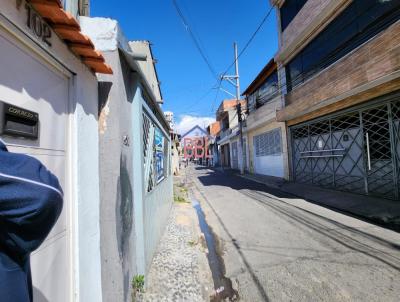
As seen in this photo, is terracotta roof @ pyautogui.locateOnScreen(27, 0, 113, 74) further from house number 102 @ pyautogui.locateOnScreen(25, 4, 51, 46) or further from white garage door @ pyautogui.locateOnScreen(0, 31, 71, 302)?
white garage door @ pyautogui.locateOnScreen(0, 31, 71, 302)

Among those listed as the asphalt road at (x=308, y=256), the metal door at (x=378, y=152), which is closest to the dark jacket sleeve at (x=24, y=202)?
the asphalt road at (x=308, y=256)

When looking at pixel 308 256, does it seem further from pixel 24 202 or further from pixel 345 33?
pixel 345 33

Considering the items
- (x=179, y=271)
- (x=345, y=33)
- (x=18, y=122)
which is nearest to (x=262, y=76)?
(x=345, y=33)

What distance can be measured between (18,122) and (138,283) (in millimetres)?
Answer: 2385

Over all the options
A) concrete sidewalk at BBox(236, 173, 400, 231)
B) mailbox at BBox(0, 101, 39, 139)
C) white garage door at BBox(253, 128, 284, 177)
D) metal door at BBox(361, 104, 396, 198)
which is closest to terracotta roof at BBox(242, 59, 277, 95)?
white garage door at BBox(253, 128, 284, 177)

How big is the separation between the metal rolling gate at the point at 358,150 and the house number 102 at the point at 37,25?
8.37 meters

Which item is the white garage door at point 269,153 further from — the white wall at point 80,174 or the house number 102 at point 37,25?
the house number 102 at point 37,25

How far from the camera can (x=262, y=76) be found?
1630 cm

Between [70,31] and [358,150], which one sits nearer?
[70,31]

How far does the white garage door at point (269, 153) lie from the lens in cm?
1484

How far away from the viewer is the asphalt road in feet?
9.89

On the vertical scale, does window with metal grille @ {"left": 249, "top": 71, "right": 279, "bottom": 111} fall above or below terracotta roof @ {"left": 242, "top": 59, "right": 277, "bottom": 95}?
below

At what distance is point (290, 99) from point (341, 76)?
13.4 feet

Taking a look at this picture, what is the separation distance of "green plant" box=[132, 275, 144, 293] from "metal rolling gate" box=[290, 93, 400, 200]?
764 centimetres
